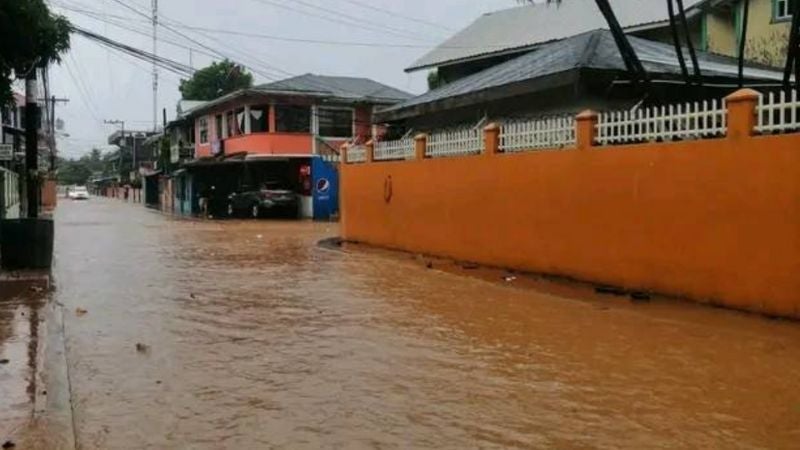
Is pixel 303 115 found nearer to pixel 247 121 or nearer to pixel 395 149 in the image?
pixel 247 121

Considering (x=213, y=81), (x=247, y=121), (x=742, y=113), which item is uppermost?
(x=213, y=81)

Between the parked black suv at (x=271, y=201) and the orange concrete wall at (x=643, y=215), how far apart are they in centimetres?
1996

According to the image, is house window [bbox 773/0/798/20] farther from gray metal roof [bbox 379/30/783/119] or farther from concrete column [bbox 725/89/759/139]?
concrete column [bbox 725/89/759/139]

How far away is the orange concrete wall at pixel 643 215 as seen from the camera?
945 centimetres

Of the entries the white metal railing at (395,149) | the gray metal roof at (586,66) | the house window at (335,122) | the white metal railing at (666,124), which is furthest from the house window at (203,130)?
the white metal railing at (666,124)

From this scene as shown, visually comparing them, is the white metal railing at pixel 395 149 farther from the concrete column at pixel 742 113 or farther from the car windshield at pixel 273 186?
the car windshield at pixel 273 186

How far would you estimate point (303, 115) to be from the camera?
37.9 metres

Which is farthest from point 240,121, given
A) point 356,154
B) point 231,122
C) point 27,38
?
point 27,38

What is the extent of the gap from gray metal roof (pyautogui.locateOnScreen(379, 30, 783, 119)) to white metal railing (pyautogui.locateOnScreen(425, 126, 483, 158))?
150 cm

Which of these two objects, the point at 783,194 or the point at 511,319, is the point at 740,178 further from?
the point at 511,319

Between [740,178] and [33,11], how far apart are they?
9344 millimetres

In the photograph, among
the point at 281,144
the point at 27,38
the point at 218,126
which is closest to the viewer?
the point at 27,38

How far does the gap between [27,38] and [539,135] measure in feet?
25.4

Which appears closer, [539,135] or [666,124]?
[666,124]
